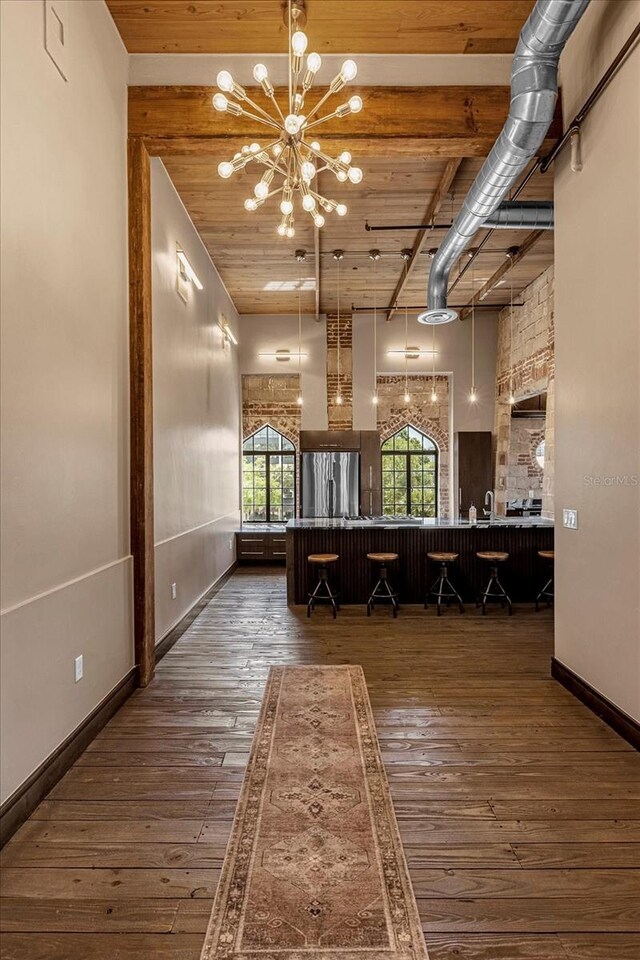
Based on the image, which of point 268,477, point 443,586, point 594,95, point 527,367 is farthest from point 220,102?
point 268,477

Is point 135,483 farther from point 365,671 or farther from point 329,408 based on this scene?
point 329,408

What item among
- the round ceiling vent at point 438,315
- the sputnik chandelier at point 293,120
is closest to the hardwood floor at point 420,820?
the sputnik chandelier at point 293,120

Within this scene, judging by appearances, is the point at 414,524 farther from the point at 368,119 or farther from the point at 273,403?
the point at 273,403

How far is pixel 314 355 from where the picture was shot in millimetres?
8898

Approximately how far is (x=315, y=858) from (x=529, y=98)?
3943mm

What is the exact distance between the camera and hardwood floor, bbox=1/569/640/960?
1.70 meters

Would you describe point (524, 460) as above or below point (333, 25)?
below

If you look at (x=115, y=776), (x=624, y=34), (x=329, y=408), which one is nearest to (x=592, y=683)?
(x=115, y=776)

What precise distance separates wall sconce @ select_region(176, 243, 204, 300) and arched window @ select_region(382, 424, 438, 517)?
5.08 meters

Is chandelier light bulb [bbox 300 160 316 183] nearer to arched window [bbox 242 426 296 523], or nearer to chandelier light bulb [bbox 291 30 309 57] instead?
chandelier light bulb [bbox 291 30 309 57]

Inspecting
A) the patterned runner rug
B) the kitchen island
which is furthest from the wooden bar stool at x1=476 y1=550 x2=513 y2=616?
the patterned runner rug

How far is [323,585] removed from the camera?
5.73m

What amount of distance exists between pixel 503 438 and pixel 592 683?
5.95m

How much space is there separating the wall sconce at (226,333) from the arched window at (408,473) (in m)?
3.31
